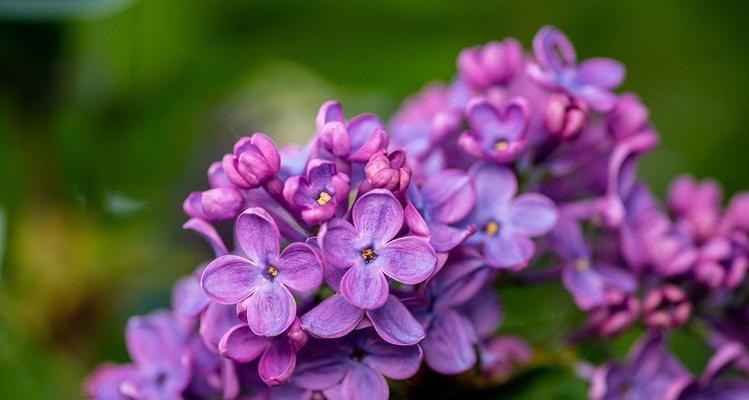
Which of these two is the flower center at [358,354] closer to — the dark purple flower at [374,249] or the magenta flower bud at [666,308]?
the dark purple flower at [374,249]

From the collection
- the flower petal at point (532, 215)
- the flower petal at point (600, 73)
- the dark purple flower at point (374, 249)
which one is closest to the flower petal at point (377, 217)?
the dark purple flower at point (374, 249)

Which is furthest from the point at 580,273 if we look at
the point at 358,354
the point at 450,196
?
the point at 358,354

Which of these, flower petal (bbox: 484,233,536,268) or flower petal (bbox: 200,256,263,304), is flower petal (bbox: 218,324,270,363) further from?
flower petal (bbox: 484,233,536,268)

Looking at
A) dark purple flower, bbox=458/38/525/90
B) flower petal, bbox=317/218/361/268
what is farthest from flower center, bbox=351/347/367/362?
dark purple flower, bbox=458/38/525/90

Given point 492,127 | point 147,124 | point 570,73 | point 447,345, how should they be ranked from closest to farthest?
point 447,345
point 492,127
point 570,73
point 147,124

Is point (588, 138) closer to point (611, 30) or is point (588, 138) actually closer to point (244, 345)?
point (244, 345)

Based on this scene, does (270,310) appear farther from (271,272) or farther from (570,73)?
(570,73)
